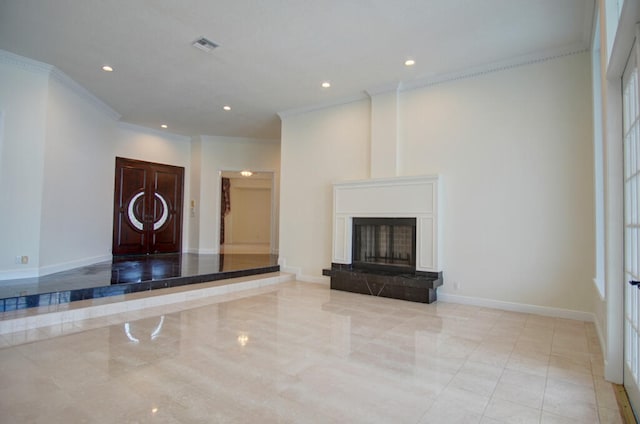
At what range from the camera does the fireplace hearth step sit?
Result: 482 cm

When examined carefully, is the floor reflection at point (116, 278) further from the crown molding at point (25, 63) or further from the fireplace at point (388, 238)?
the crown molding at point (25, 63)

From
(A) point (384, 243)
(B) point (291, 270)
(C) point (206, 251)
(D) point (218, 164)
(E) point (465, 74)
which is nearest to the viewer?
(E) point (465, 74)

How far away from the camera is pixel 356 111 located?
19.7 ft

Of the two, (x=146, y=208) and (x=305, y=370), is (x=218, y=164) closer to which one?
(x=146, y=208)

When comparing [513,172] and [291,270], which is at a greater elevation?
[513,172]

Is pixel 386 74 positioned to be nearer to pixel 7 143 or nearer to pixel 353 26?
pixel 353 26

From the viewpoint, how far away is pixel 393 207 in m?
5.35

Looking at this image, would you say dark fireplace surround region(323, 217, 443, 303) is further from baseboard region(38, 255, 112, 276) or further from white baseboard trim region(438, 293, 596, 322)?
baseboard region(38, 255, 112, 276)

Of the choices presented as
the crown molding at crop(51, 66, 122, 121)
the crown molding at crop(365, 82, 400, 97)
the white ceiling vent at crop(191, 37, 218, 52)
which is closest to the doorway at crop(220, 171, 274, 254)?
the crown molding at crop(51, 66, 122, 121)

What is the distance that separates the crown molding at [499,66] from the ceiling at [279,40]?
31 mm

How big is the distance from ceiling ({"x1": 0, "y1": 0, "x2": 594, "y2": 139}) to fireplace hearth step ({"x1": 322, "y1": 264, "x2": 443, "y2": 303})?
303cm

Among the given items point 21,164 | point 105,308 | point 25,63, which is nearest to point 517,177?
point 105,308

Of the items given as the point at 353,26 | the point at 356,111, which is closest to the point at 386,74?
the point at 356,111

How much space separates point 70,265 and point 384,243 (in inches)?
212
